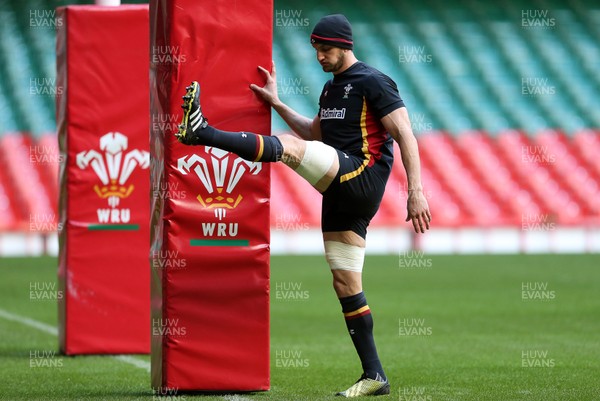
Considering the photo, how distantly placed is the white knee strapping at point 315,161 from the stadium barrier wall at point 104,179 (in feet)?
9.63

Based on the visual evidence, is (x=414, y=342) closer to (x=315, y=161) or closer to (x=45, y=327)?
(x=45, y=327)

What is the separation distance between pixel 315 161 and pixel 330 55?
0.63 m

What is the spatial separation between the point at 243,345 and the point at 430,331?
441 cm

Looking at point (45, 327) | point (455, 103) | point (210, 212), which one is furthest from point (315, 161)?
point (455, 103)

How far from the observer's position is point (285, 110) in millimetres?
6742

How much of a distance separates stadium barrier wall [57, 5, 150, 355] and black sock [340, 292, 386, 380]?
2778 mm

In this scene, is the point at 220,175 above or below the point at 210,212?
above

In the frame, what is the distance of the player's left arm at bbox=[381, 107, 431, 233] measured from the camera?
6066mm

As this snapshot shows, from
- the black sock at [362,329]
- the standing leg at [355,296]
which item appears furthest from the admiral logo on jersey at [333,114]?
the black sock at [362,329]

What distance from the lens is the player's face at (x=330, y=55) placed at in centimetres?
634

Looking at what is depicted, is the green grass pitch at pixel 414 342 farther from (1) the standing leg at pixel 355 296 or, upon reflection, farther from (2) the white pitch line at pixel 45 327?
(1) the standing leg at pixel 355 296

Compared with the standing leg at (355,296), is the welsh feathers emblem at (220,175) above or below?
above

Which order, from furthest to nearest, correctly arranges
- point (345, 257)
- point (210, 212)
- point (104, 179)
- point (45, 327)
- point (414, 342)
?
point (45, 327) → point (414, 342) → point (104, 179) → point (210, 212) → point (345, 257)

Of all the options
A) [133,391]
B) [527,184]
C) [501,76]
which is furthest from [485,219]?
[133,391]
